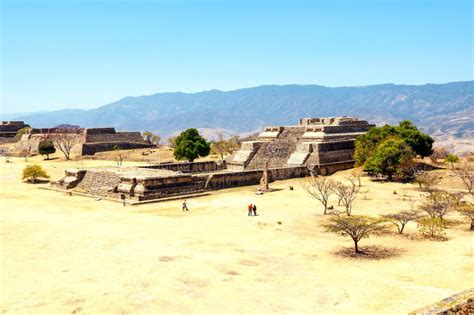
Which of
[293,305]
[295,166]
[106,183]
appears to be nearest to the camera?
[293,305]

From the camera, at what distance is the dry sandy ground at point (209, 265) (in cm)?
1372

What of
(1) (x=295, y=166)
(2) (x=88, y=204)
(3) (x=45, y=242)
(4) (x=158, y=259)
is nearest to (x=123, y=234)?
(3) (x=45, y=242)

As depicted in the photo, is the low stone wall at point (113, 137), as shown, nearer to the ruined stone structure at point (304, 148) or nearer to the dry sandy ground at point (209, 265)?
the ruined stone structure at point (304, 148)

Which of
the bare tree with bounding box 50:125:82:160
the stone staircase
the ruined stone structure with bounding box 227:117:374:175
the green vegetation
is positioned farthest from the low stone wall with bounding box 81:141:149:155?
the green vegetation

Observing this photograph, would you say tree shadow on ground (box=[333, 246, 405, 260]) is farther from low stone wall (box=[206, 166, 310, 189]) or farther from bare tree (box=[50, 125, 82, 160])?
bare tree (box=[50, 125, 82, 160])

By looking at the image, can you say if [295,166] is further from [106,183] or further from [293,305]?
[293,305]

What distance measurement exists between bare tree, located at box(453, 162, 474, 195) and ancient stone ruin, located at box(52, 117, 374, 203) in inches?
402

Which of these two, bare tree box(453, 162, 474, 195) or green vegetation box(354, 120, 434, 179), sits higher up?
green vegetation box(354, 120, 434, 179)

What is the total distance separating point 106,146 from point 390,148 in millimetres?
46747

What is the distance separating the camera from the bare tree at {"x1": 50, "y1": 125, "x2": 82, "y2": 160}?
68881 millimetres

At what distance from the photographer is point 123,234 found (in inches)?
868

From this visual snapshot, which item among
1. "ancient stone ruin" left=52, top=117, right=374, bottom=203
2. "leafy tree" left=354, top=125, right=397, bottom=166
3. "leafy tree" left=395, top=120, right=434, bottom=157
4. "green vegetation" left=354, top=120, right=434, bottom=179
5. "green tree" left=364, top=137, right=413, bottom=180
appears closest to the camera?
"ancient stone ruin" left=52, top=117, right=374, bottom=203

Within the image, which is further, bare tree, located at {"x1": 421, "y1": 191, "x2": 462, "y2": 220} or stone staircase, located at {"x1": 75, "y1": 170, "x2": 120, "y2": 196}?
stone staircase, located at {"x1": 75, "y1": 170, "x2": 120, "y2": 196}

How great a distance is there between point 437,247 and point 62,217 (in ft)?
61.8
